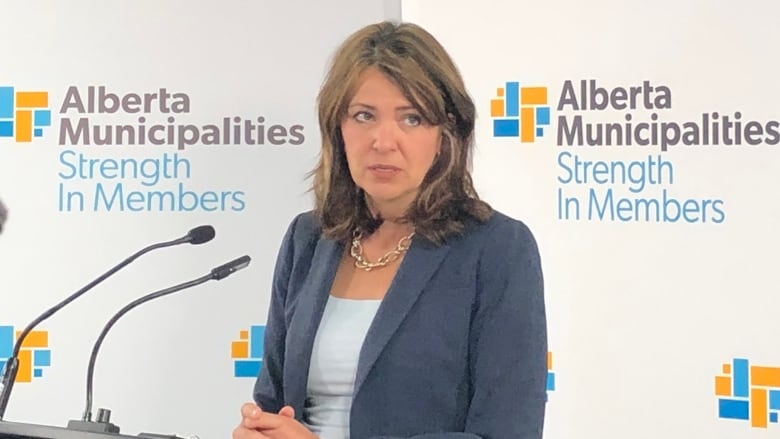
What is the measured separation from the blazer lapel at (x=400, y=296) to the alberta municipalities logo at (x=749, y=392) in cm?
80

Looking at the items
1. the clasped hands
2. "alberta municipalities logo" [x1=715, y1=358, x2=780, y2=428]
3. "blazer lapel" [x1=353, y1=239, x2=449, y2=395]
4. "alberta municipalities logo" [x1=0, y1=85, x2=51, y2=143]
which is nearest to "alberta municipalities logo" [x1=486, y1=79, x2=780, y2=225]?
"alberta municipalities logo" [x1=715, y1=358, x2=780, y2=428]

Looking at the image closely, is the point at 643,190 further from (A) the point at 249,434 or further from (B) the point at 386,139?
(A) the point at 249,434

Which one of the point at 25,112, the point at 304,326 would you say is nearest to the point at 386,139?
the point at 304,326

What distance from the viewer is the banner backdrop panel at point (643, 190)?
1.84 metres

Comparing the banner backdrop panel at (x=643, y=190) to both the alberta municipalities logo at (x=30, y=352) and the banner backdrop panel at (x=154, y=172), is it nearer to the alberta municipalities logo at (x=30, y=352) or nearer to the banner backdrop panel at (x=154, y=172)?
the banner backdrop panel at (x=154, y=172)

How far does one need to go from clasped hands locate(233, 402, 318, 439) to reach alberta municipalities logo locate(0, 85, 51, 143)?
1.11m

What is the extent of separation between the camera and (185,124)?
210 cm

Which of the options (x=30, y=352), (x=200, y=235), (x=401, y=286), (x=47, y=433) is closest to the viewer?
(x=47, y=433)

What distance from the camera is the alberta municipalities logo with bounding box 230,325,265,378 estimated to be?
2.10m

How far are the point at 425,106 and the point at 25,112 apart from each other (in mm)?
1142

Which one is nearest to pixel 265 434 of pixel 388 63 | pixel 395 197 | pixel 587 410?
pixel 395 197

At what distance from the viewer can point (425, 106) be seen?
1396 millimetres

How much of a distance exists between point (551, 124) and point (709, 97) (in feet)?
1.08

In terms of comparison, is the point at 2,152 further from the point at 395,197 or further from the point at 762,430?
the point at 762,430
